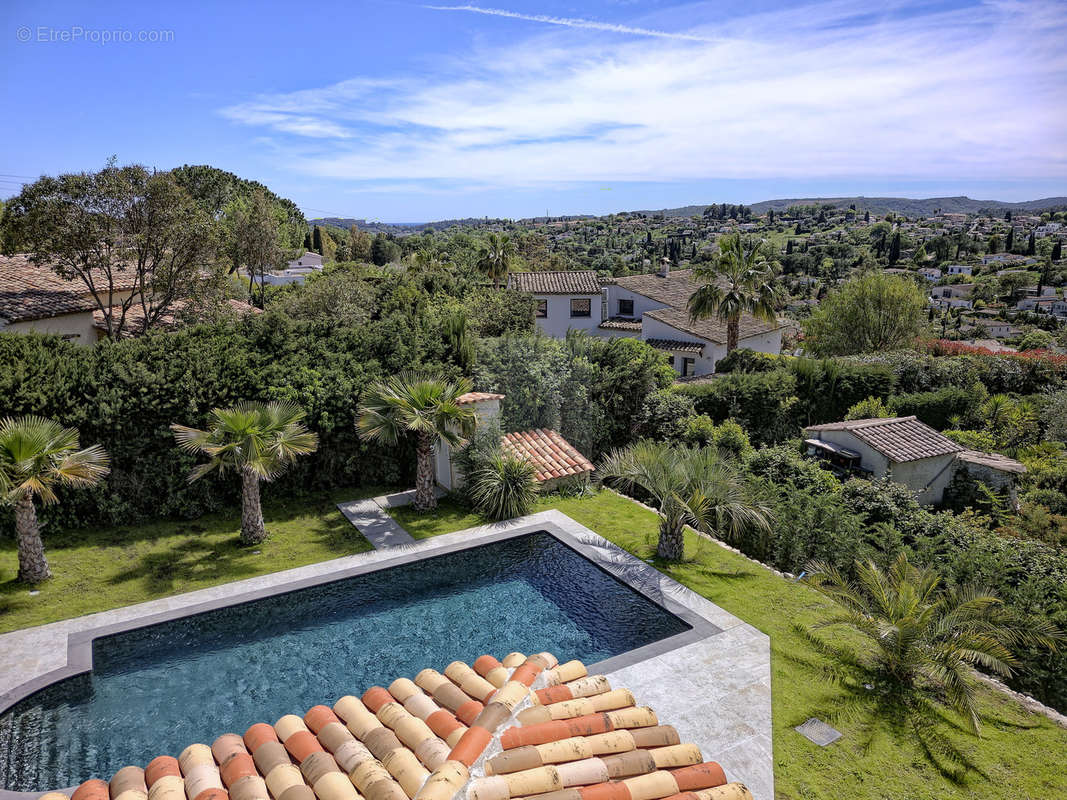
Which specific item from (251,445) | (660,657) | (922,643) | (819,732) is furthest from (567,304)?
(819,732)

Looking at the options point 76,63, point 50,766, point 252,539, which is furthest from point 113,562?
point 76,63

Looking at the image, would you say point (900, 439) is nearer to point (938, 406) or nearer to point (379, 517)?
point (938, 406)

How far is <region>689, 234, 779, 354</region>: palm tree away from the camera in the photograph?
3031cm

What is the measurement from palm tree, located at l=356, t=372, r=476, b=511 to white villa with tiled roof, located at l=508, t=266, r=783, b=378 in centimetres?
2235

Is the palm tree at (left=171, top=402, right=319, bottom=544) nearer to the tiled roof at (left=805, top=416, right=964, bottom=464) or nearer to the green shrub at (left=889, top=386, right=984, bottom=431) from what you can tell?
the tiled roof at (left=805, top=416, right=964, bottom=464)

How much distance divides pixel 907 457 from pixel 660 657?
1094 cm

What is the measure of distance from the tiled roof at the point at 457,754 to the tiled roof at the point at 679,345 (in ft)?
103

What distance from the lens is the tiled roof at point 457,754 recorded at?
167 inches

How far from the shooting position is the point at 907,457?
55.2 feet

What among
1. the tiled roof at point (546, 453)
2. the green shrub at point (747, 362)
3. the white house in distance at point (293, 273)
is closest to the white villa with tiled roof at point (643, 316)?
the green shrub at point (747, 362)

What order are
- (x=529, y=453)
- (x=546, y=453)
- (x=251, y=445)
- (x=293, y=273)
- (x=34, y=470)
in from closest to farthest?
(x=34, y=470) → (x=251, y=445) → (x=529, y=453) → (x=546, y=453) → (x=293, y=273)

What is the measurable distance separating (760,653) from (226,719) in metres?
7.88

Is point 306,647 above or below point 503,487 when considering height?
below

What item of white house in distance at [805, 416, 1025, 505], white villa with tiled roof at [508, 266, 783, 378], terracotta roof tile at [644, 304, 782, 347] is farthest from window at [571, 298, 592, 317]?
white house in distance at [805, 416, 1025, 505]
